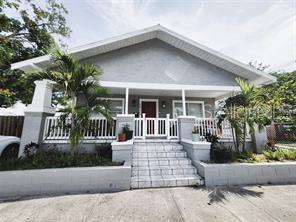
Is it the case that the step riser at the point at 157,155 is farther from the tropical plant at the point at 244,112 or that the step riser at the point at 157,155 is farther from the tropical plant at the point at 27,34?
the tropical plant at the point at 27,34

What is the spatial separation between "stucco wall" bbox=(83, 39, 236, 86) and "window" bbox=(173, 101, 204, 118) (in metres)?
2.23

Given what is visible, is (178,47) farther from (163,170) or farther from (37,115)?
(37,115)

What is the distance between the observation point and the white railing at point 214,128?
6.57 m

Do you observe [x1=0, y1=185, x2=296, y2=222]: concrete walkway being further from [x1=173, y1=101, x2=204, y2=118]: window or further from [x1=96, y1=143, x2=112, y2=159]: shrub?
[x1=173, y1=101, x2=204, y2=118]: window

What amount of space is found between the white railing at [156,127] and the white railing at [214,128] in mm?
1281

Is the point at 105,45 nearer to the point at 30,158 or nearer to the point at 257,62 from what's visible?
the point at 30,158

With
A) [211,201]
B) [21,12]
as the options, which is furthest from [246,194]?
[21,12]

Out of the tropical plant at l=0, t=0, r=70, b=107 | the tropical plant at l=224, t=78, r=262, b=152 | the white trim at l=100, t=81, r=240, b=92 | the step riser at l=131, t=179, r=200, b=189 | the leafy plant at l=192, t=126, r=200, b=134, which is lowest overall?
the step riser at l=131, t=179, r=200, b=189

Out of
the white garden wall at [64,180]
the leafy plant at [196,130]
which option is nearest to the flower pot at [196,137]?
the leafy plant at [196,130]

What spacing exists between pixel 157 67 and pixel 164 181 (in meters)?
5.70

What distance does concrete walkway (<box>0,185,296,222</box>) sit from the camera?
2623 mm

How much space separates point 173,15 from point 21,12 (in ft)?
32.9

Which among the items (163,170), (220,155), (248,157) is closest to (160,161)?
(163,170)

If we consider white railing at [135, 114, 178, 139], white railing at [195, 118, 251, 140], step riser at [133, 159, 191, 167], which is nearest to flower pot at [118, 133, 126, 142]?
step riser at [133, 159, 191, 167]
